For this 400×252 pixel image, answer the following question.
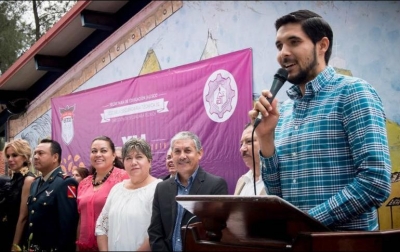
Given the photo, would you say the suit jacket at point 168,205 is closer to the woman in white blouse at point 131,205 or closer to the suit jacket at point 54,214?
the woman in white blouse at point 131,205

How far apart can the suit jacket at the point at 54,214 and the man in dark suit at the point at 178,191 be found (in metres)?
0.98

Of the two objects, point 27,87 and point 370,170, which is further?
point 27,87

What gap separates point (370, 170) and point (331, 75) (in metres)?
0.45

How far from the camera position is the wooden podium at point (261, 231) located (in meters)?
1.54

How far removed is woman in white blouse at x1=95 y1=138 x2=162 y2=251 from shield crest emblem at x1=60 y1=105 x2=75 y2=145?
2943 millimetres

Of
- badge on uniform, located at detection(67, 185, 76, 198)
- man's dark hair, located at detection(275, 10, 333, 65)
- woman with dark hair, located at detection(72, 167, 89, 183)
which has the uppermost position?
man's dark hair, located at detection(275, 10, 333, 65)

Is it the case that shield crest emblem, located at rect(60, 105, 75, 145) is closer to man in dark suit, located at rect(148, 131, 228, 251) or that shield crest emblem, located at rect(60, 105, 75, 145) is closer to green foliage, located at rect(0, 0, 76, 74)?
green foliage, located at rect(0, 0, 76, 74)

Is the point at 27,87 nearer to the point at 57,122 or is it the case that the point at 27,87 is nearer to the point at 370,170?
the point at 57,122

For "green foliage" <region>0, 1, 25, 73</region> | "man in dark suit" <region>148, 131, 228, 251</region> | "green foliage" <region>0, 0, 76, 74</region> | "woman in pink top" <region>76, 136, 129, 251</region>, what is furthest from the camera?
"green foliage" <region>0, 0, 76, 74</region>

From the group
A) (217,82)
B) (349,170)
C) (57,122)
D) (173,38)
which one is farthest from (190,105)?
(349,170)

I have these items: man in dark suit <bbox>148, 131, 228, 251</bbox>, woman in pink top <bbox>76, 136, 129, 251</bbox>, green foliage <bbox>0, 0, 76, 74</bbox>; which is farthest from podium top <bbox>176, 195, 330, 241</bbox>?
green foliage <bbox>0, 0, 76, 74</bbox>

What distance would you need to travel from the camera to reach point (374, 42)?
151 inches

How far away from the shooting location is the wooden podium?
1.54 metres

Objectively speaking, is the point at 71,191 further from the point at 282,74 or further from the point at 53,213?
the point at 282,74
